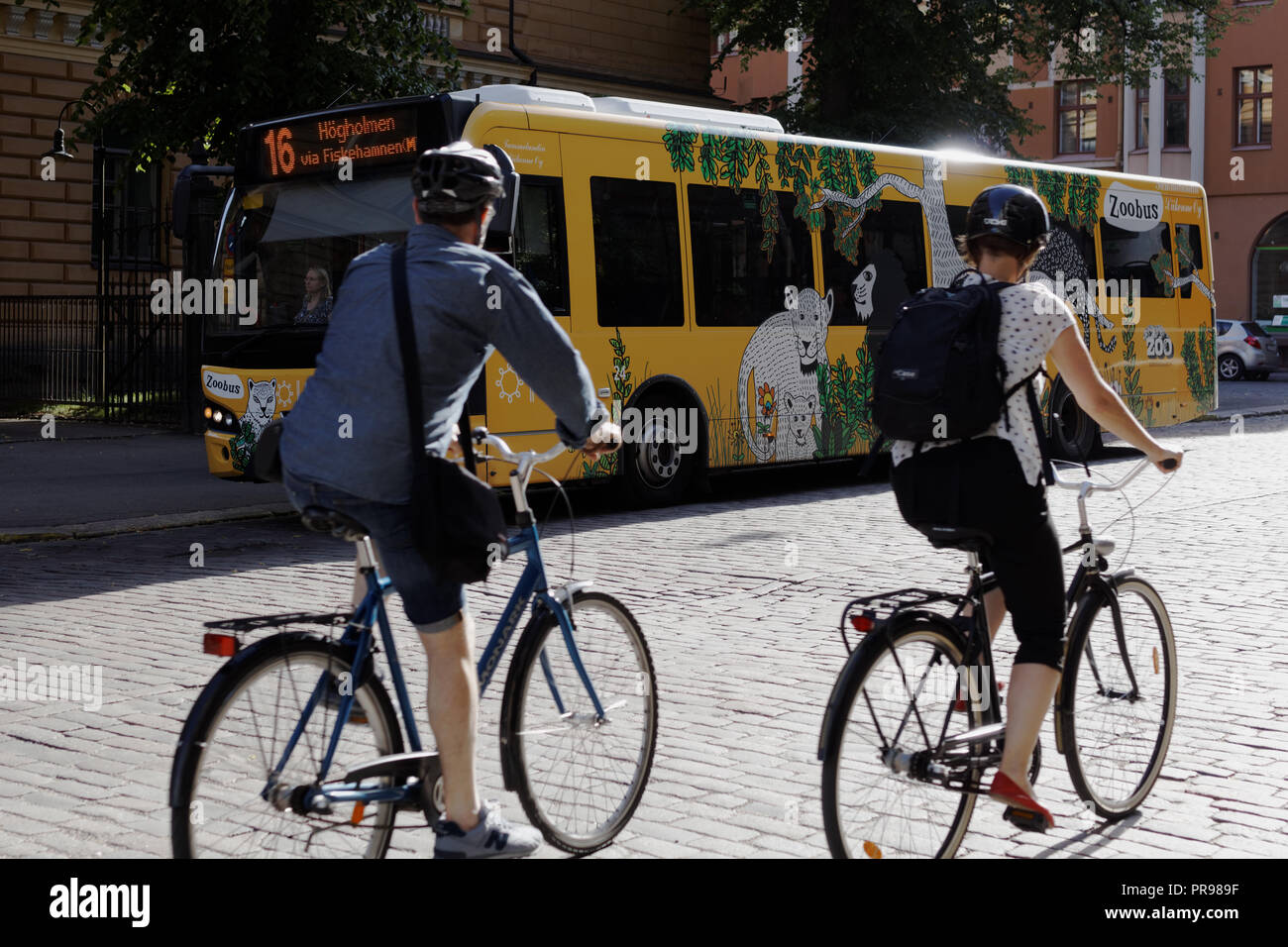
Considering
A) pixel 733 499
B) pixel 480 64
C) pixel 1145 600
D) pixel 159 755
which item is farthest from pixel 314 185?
pixel 480 64

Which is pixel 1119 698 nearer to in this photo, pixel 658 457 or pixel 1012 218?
pixel 1012 218

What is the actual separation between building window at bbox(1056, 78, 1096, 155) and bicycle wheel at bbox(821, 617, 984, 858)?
1822 inches

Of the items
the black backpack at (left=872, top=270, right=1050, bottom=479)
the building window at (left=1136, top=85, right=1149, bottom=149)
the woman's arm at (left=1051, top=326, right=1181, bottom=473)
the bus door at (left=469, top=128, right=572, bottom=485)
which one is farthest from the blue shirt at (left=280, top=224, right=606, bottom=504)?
the building window at (left=1136, top=85, right=1149, bottom=149)

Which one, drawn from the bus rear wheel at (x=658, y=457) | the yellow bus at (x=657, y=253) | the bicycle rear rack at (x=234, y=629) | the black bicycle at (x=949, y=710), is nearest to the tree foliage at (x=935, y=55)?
the yellow bus at (x=657, y=253)

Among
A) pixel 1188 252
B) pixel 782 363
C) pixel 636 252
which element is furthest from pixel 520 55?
pixel 636 252

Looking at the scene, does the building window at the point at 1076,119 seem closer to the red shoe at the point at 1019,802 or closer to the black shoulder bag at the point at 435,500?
the red shoe at the point at 1019,802

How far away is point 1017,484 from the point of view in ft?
13.4

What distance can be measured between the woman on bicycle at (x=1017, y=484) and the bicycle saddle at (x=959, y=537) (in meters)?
0.02

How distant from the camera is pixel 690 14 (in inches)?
1336

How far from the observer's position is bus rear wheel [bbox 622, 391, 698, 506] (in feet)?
43.1

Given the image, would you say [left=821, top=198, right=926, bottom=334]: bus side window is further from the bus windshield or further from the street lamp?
the street lamp

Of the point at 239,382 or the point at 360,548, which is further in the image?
the point at 239,382
